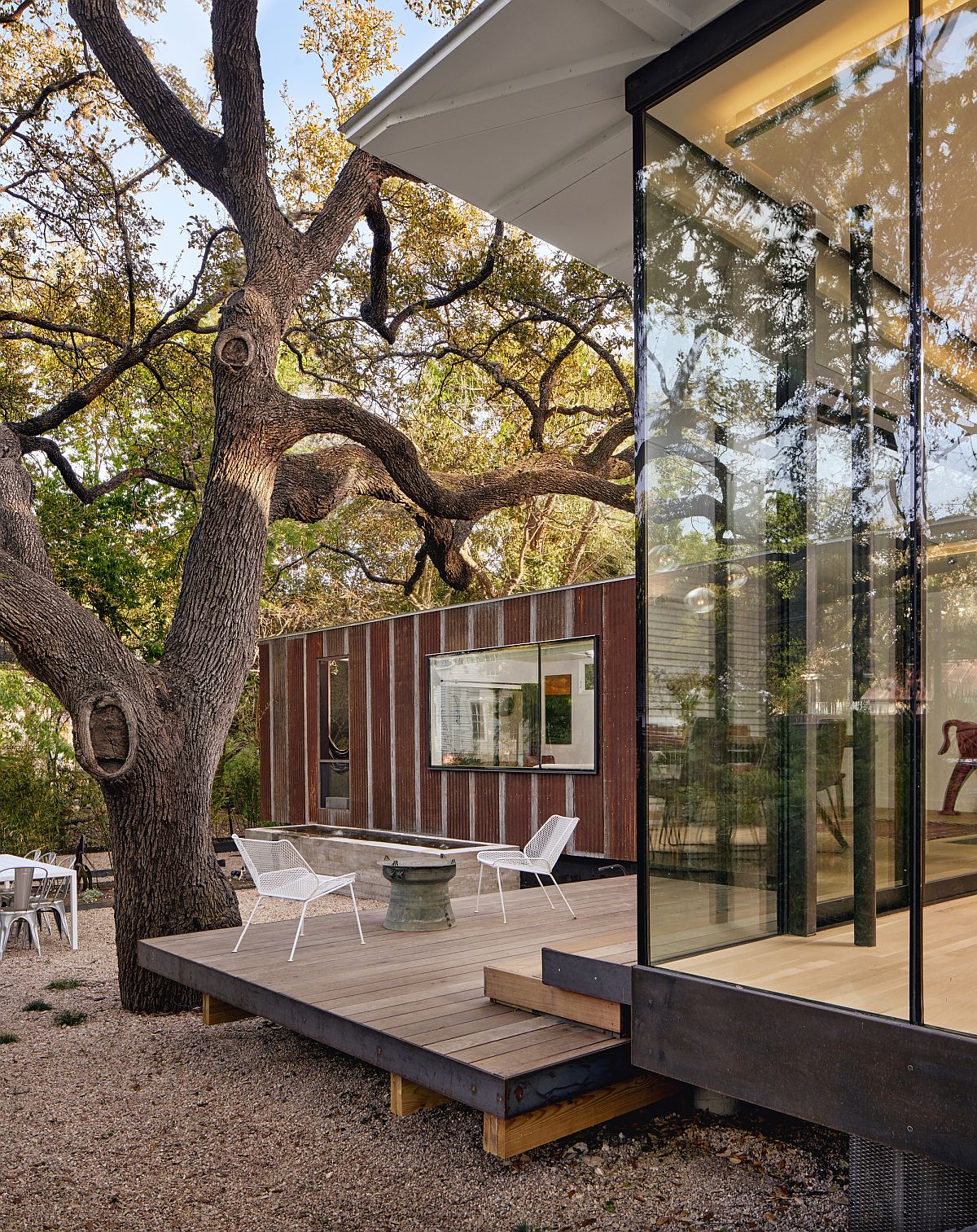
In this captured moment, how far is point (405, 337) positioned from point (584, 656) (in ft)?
16.2

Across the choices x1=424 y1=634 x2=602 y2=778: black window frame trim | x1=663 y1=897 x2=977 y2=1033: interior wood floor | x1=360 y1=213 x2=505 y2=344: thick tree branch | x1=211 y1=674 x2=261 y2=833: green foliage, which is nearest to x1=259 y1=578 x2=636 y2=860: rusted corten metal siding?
x1=424 y1=634 x2=602 y2=778: black window frame trim

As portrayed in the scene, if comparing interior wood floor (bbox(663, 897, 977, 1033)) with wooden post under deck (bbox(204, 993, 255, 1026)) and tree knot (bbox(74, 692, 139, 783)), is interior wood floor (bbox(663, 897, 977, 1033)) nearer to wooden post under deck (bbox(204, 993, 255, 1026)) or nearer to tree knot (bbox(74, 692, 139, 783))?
wooden post under deck (bbox(204, 993, 255, 1026))

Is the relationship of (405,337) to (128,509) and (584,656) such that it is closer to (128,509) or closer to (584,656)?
(128,509)

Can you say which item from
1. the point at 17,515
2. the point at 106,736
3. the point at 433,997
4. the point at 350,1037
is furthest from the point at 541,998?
the point at 17,515

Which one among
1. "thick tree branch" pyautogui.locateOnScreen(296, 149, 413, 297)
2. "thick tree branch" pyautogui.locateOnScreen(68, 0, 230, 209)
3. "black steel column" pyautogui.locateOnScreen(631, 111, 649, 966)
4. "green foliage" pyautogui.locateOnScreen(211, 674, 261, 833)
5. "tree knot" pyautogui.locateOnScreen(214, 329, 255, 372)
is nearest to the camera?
"black steel column" pyautogui.locateOnScreen(631, 111, 649, 966)

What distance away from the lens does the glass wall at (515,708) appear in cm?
936

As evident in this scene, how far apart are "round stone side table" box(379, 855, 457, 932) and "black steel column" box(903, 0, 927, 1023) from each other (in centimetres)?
378

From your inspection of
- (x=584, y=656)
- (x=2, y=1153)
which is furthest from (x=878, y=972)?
(x=584, y=656)

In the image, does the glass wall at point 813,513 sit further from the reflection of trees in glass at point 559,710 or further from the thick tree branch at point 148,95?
the reflection of trees in glass at point 559,710

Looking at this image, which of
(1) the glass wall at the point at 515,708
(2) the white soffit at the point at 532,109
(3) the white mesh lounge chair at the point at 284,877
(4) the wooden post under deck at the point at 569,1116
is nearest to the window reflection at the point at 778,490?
(2) the white soffit at the point at 532,109

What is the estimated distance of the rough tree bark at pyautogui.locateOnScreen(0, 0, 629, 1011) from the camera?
593 cm

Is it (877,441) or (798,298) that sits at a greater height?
(798,298)

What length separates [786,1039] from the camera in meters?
2.80

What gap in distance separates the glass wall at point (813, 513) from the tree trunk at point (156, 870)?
12.8ft
